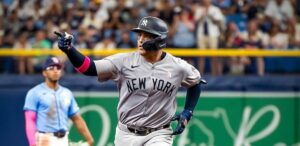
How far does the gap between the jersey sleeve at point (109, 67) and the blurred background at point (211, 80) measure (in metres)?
5.39

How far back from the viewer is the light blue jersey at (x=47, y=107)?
949 cm

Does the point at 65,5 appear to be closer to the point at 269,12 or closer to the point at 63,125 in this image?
the point at 269,12

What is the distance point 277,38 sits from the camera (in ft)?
45.1

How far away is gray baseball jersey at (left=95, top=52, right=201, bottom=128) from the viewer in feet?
23.7

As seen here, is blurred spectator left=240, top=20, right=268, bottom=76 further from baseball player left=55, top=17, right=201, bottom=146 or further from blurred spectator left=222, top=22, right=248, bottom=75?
baseball player left=55, top=17, right=201, bottom=146

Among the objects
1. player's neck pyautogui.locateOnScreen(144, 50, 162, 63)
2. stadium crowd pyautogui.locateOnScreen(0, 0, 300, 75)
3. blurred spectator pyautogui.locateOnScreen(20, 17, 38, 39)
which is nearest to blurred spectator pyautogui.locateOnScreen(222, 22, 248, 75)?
stadium crowd pyautogui.locateOnScreen(0, 0, 300, 75)

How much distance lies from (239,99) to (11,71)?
3.64 metres

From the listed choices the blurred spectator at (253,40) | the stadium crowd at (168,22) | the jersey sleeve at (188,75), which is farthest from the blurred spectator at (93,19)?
the jersey sleeve at (188,75)

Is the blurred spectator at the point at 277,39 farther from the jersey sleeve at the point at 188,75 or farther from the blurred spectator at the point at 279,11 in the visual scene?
the jersey sleeve at the point at 188,75

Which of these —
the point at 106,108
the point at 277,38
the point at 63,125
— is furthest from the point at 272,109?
the point at 63,125

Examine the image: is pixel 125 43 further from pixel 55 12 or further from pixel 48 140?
pixel 48 140

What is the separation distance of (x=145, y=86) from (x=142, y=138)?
463mm

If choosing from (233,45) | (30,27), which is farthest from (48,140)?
(30,27)

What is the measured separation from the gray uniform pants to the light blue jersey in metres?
2.36
